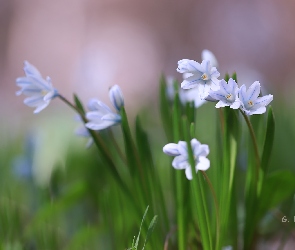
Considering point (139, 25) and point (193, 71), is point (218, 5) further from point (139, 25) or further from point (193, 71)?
point (193, 71)

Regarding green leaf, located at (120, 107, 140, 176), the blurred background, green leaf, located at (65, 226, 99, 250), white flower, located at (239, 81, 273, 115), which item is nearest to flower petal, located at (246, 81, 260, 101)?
white flower, located at (239, 81, 273, 115)

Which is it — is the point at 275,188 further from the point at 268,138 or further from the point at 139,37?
the point at 139,37

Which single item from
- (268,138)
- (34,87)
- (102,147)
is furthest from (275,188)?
(34,87)

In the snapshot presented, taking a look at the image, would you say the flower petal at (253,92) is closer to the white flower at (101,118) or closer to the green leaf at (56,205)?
the white flower at (101,118)

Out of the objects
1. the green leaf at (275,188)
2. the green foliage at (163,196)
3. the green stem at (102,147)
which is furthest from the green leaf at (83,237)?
the green leaf at (275,188)

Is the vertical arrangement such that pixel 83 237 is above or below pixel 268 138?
below

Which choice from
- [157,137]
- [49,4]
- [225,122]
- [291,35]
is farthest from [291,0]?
[225,122]
